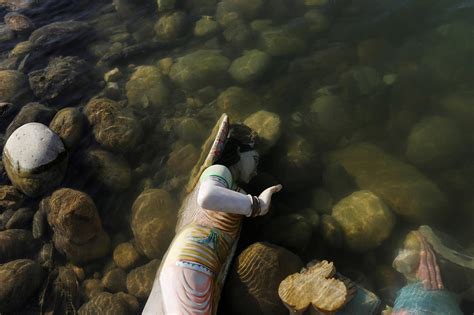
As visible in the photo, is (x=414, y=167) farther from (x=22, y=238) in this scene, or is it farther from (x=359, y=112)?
(x=22, y=238)

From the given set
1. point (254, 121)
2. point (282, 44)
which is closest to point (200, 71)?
point (282, 44)

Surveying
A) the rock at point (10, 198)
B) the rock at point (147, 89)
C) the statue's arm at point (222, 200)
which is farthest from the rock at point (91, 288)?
the rock at point (147, 89)

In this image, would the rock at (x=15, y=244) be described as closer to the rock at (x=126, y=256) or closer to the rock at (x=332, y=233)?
the rock at (x=126, y=256)

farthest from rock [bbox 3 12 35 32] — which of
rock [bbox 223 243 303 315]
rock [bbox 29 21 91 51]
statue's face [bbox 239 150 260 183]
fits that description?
rock [bbox 223 243 303 315]

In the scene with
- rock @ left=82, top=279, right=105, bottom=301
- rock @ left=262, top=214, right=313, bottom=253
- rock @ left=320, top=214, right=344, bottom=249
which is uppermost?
rock @ left=262, top=214, right=313, bottom=253

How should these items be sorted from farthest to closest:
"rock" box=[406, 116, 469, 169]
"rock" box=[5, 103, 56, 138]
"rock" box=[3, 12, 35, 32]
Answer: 1. "rock" box=[3, 12, 35, 32]
2. "rock" box=[5, 103, 56, 138]
3. "rock" box=[406, 116, 469, 169]

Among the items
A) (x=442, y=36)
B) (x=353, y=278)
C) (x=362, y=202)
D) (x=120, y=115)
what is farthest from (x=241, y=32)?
(x=353, y=278)

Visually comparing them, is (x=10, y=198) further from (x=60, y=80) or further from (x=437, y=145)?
(x=437, y=145)

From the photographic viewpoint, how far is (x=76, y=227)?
5.43 m

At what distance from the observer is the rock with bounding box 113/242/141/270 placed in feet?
18.0

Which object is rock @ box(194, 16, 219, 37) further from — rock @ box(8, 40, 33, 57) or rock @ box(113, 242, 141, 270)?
rock @ box(113, 242, 141, 270)

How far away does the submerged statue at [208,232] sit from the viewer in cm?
397

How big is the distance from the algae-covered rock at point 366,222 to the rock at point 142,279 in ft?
8.75

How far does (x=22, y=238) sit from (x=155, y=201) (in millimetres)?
2016
